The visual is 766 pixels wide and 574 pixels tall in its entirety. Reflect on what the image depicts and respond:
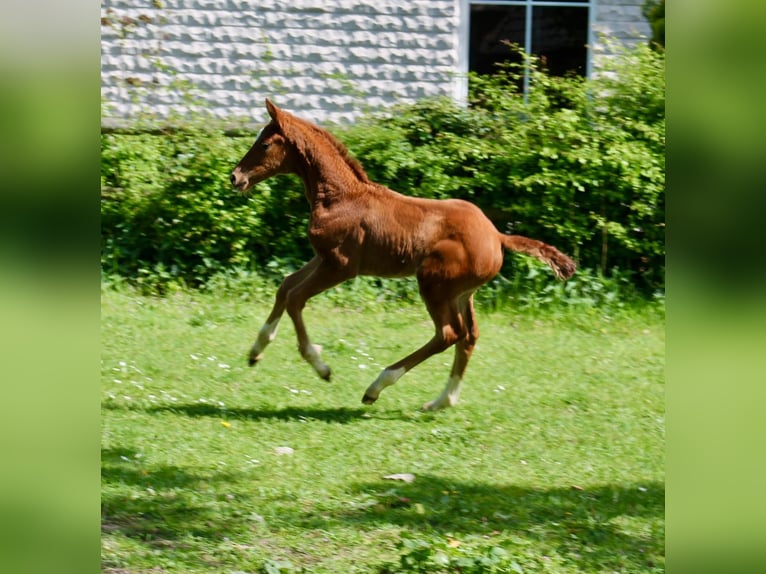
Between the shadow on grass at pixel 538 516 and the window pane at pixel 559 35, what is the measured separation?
7.42 m

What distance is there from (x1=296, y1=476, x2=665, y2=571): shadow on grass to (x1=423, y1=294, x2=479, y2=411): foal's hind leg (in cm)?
124

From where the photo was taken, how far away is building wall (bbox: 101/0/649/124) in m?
11.9

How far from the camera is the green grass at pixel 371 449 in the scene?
4.82 metres

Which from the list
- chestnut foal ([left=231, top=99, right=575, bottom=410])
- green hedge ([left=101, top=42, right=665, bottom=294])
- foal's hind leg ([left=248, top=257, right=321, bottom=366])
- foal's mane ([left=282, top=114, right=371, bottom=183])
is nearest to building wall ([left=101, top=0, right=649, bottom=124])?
green hedge ([left=101, top=42, right=665, bottom=294])

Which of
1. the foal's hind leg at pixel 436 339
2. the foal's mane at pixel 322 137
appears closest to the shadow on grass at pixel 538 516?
the foal's hind leg at pixel 436 339

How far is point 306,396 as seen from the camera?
287 inches

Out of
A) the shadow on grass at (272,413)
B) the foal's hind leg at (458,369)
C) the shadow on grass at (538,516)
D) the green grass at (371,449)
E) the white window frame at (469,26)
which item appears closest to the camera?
the green grass at (371,449)

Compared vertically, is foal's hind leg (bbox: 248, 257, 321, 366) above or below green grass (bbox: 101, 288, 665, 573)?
above

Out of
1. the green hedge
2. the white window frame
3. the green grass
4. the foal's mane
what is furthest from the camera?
the white window frame

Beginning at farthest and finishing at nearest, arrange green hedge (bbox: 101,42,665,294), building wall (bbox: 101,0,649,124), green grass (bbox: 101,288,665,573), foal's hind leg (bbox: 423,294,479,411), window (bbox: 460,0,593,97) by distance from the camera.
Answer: window (bbox: 460,0,593,97), building wall (bbox: 101,0,649,124), green hedge (bbox: 101,42,665,294), foal's hind leg (bbox: 423,294,479,411), green grass (bbox: 101,288,665,573)

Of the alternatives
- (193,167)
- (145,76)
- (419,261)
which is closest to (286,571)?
(419,261)

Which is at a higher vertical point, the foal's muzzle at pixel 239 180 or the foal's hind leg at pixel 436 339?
the foal's muzzle at pixel 239 180

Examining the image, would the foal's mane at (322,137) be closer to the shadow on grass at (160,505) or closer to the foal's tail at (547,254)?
the foal's tail at (547,254)

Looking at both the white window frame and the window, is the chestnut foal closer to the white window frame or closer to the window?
the white window frame
